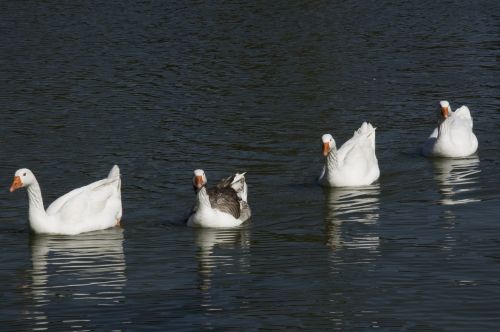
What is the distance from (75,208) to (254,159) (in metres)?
4.77

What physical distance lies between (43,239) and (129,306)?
368 centimetres

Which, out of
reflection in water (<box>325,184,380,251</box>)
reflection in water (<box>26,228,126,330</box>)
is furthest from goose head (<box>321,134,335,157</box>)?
reflection in water (<box>26,228,126,330</box>)

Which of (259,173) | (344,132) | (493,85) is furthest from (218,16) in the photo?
(259,173)

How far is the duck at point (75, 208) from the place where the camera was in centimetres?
1666

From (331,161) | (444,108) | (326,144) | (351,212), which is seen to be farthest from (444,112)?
(351,212)

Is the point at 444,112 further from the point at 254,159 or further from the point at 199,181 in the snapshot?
the point at 199,181

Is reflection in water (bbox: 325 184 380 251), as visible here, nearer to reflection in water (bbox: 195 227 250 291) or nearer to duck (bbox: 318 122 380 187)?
duck (bbox: 318 122 380 187)

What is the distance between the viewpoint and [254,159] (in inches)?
820

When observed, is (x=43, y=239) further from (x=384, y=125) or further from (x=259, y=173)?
(x=384, y=125)

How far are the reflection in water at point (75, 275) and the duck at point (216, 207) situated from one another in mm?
1086

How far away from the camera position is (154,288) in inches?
543

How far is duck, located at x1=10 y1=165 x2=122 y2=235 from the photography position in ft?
54.6

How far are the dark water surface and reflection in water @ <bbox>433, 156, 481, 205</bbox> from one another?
0.06 meters

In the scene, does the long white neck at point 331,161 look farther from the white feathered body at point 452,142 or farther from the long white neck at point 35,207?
the long white neck at point 35,207
